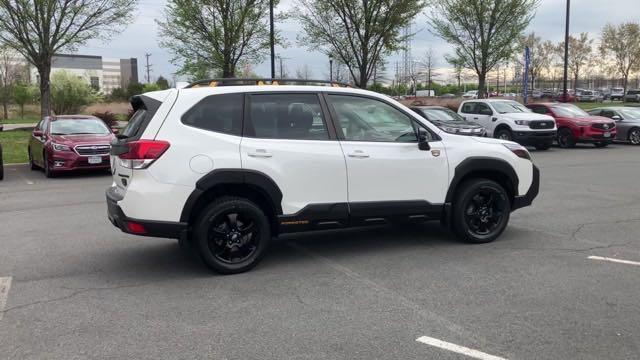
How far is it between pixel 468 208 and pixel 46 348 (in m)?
4.44

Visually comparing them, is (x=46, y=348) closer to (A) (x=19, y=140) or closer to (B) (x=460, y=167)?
(B) (x=460, y=167)

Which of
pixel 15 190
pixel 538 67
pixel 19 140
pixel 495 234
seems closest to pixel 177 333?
pixel 495 234

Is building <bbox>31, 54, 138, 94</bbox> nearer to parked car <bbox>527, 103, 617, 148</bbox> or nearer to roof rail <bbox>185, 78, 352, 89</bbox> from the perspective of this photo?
parked car <bbox>527, 103, 617, 148</bbox>

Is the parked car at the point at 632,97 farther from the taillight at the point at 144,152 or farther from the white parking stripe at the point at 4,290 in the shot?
the white parking stripe at the point at 4,290

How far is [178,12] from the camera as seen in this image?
74.7 ft

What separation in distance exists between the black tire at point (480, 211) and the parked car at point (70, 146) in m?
9.55

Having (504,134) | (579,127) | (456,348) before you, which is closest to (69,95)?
(504,134)

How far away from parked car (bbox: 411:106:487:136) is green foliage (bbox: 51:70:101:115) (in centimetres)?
2411

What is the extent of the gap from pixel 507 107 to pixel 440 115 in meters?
3.02

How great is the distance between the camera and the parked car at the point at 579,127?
20094mm

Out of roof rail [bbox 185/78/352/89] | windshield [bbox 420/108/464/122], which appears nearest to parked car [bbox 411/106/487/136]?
windshield [bbox 420/108/464/122]

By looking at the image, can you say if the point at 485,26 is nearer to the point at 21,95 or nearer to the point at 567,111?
the point at 567,111

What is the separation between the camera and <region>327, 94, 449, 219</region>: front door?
5.82 metres

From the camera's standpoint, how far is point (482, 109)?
21000 millimetres
